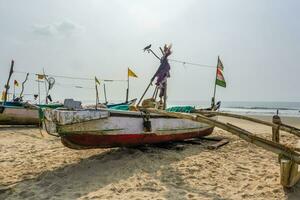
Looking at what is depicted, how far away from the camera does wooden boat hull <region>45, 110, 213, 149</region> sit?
20.3 ft

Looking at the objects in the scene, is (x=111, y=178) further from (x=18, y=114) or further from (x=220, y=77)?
(x=18, y=114)

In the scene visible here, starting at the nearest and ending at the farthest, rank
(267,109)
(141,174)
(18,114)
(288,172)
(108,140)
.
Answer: (288,172) < (141,174) < (108,140) < (18,114) < (267,109)

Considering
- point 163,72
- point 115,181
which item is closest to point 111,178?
point 115,181

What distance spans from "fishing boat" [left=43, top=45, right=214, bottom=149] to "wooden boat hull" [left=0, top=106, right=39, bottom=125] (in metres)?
8.37

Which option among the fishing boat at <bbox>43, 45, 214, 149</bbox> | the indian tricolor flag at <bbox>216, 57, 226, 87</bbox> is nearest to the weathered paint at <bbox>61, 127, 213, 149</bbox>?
the fishing boat at <bbox>43, 45, 214, 149</bbox>

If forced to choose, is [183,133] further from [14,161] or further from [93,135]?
[14,161]

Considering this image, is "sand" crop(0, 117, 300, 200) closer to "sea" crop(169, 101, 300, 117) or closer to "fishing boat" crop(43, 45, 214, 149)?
"fishing boat" crop(43, 45, 214, 149)

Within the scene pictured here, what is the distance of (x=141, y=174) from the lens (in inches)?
229

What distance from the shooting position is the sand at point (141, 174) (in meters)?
4.89

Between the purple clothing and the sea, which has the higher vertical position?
the purple clothing

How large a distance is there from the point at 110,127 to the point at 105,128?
141 mm

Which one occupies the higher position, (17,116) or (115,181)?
(17,116)

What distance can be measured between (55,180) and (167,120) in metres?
3.81

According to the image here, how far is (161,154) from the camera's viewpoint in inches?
290
